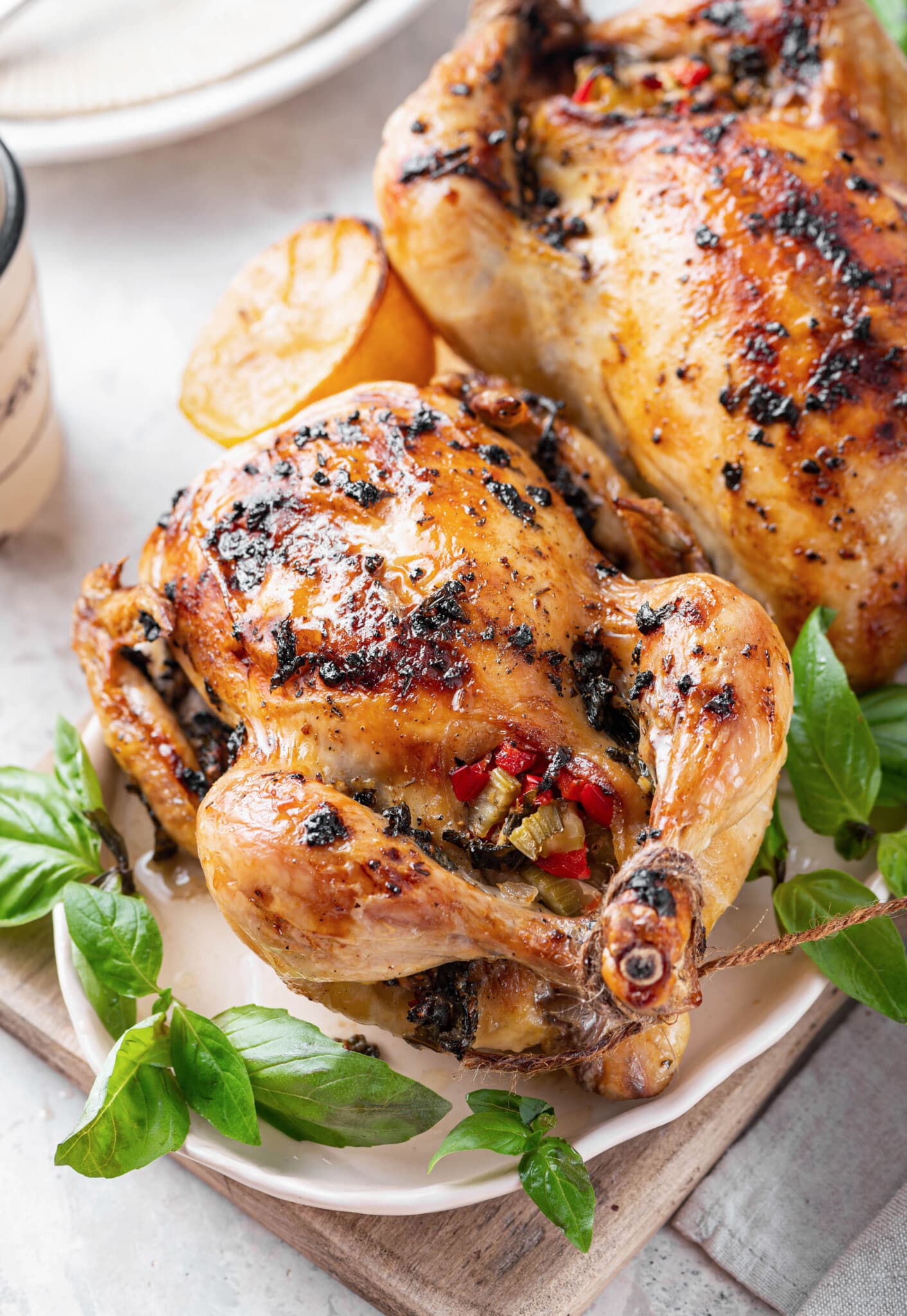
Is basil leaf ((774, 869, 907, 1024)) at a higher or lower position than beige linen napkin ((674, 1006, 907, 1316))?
higher

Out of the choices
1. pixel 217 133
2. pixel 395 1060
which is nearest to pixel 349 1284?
pixel 395 1060

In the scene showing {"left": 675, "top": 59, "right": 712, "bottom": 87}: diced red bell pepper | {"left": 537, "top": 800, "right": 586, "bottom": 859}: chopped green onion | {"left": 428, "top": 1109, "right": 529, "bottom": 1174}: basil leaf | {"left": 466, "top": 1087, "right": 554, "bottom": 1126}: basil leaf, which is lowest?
{"left": 466, "top": 1087, "right": 554, "bottom": 1126}: basil leaf

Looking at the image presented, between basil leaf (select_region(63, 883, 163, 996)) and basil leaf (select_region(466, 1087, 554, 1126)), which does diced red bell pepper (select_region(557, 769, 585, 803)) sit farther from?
basil leaf (select_region(63, 883, 163, 996))

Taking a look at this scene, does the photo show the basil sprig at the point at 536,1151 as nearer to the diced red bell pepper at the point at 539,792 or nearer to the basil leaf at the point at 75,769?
the diced red bell pepper at the point at 539,792

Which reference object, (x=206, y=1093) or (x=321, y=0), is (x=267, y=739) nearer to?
(x=206, y=1093)

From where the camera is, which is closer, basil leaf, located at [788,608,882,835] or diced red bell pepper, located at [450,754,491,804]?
diced red bell pepper, located at [450,754,491,804]

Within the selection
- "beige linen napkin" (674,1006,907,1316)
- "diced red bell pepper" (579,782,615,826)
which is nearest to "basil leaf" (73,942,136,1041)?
"diced red bell pepper" (579,782,615,826)

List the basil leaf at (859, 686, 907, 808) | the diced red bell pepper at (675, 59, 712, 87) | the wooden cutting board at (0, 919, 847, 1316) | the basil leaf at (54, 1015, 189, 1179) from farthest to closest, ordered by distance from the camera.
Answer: the diced red bell pepper at (675, 59, 712, 87), the basil leaf at (859, 686, 907, 808), the wooden cutting board at (0, 919, 847, 1316), the basil leaf at (54, 1015, 189, 1179)
